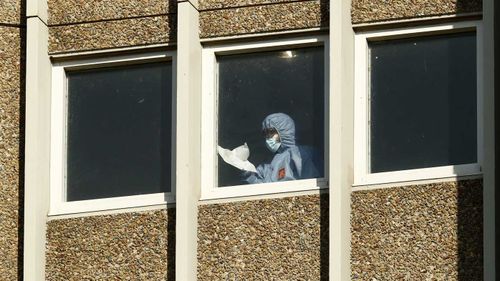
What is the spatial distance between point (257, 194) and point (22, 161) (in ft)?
6.91

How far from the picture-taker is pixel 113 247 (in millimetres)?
18641

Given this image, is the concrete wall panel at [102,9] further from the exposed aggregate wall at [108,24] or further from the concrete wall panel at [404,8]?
the concrete wall panel at [404,8]

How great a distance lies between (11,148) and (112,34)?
4.20 ft

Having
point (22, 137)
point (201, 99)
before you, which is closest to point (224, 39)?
point (201, 99)

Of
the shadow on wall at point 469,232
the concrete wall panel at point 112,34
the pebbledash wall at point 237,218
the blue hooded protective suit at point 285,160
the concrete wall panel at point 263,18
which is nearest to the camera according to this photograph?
the shadow on wall at point 469,232

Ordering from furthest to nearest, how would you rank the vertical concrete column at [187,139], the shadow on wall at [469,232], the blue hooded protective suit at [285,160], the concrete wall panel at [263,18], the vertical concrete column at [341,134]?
the concrete wall panel at [263,18]
the blue hooded protective suit at [285,160]
the vertical concrete column at [187,139]
the vertical concrete column at [341,134]
the shadow on wall at [469,232]

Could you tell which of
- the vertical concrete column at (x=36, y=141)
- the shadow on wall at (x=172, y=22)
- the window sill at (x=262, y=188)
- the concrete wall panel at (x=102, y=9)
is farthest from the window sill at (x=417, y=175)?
the vertical concrete column at (x=36, y=141)

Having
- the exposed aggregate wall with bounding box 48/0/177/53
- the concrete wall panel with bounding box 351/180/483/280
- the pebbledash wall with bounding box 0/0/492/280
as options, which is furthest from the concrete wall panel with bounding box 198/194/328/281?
the exposed aggregate wall with bounding box 48/0/177/53

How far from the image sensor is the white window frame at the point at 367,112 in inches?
706

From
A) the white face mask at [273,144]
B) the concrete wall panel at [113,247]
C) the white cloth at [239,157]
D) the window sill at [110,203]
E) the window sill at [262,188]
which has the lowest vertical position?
the concrete wall panel at [113,247]

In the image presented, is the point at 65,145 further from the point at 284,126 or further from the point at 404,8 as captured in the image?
the point at 404,8

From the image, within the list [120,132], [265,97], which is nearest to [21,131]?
[120,132]

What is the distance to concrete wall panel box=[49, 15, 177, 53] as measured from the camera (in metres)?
19.0

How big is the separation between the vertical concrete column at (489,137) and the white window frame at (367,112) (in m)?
0.14
